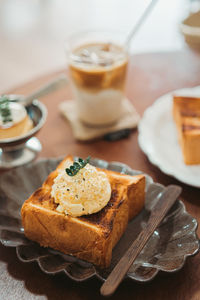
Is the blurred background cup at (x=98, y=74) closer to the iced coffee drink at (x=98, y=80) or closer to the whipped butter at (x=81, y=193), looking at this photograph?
the iced coffee drink at (x=98, y=80)

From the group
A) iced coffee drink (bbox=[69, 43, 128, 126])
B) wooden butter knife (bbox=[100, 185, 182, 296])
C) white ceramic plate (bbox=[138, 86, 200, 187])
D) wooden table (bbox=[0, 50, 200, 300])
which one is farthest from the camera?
Answer: iced coffee drink (bbox=[69, 43, 128, 126])

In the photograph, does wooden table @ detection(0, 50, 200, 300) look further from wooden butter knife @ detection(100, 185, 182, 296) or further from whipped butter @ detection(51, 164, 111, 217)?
whipped butter @ detection(51, 164, 111, 217)

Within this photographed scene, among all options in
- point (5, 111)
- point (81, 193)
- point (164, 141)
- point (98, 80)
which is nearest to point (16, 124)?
point (5, 111)

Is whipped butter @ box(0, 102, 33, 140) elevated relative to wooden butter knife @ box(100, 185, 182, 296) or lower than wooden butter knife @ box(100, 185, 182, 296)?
elevated

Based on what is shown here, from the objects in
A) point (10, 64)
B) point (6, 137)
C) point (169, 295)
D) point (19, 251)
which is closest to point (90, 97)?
point (6, 137)

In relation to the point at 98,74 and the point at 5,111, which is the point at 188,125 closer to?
the point at 98,74

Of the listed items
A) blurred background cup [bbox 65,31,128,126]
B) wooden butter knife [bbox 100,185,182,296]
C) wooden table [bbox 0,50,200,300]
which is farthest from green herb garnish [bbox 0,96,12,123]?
wooden butter knife [bbox 100,185,182,296]

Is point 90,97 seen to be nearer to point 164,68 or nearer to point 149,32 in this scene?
point 164,68
